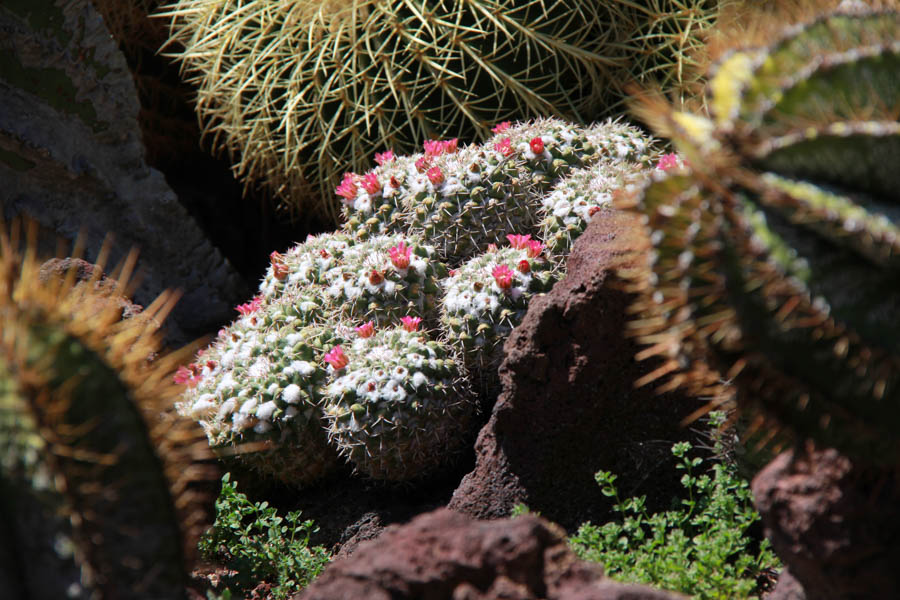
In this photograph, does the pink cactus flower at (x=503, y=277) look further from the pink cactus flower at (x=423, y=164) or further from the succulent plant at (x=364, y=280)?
the pink cactus flower at (x=423, y=164)

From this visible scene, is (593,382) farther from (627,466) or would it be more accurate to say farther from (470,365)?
(470,365)

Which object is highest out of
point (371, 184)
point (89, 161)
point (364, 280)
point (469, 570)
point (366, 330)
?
point (89, 161)

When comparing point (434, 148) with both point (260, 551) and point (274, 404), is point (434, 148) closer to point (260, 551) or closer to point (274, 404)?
point (274, 404)

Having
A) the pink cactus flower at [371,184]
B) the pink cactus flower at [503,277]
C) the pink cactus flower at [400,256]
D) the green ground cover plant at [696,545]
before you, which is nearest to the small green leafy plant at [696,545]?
the green ground cover plant at [696,545]

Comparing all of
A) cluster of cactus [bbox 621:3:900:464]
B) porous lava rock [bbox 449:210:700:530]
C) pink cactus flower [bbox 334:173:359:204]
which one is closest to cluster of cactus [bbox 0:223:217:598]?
cluster of cactus [bbox 621:3:900:464]

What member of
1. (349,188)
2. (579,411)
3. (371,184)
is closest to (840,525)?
(579,411)

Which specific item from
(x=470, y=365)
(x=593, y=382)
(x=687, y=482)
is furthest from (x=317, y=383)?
(x=687, y=482)
